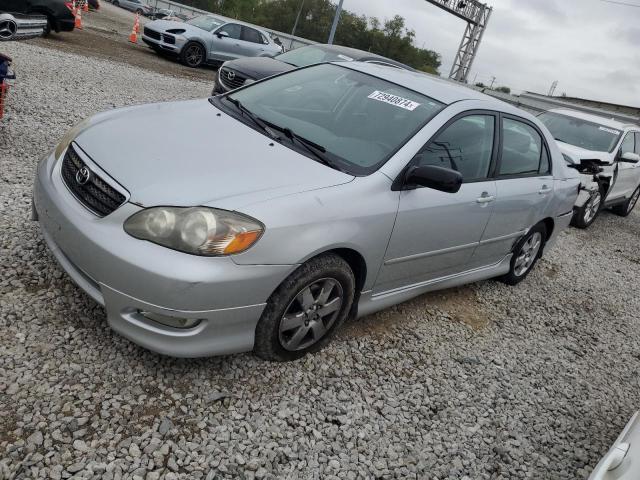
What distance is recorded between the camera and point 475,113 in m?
3.55

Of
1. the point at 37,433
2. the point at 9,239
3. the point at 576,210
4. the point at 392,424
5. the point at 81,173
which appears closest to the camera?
the point at 37,433

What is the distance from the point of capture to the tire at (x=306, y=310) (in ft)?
8.40

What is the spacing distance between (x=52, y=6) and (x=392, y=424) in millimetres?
10631

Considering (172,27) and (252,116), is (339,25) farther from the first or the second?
(252,116)

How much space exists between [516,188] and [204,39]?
38.8ft

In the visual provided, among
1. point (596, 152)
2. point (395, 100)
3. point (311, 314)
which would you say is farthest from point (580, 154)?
point (311, 314)

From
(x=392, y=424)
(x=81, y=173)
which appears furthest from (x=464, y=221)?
(x=81, y=173)

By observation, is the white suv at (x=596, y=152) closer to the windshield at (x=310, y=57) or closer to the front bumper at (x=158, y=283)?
the windshield at (x=310, y=57)

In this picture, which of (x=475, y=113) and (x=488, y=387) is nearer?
(x=488, y=387)

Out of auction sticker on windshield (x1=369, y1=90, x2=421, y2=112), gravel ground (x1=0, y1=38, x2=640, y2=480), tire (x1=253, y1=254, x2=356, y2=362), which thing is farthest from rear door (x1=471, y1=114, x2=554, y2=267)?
tire (x1=253, y1=254, x2=356, y2=362)

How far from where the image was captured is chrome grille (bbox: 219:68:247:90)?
8.86 meters

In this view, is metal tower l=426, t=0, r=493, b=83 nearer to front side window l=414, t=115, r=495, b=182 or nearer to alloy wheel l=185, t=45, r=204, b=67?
alloy wheel l=185, t=45, r=204, b=67

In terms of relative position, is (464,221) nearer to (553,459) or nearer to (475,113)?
(475,113)

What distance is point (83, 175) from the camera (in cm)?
256
